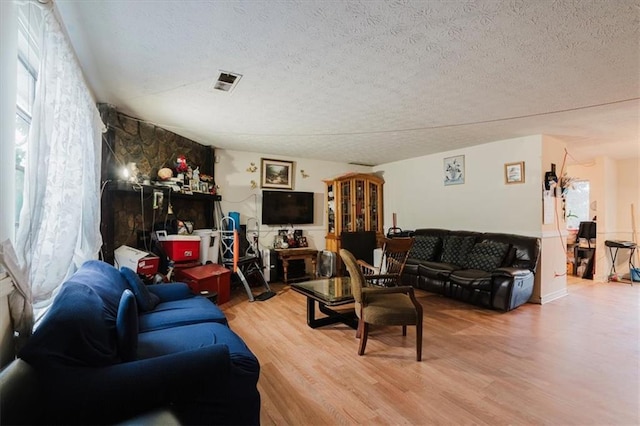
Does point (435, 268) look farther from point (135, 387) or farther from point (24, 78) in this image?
point (24, 78)

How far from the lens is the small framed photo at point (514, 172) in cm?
394

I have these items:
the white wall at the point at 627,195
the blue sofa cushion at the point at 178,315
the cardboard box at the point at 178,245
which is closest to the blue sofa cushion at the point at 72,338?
the blue sofa cushion at the point at 178,315

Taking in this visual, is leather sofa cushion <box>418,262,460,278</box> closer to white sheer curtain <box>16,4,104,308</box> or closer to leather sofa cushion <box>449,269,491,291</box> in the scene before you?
leather sofa cushion <box>449,269,491,291</box>

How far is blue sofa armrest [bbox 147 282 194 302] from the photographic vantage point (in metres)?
2.59

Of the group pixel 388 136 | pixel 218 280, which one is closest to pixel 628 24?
pixel 388 136

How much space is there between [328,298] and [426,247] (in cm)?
261

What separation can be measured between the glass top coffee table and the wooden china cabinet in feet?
6.75

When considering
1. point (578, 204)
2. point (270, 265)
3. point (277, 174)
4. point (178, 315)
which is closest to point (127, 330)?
point (178, 315)

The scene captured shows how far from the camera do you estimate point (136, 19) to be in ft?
5.16

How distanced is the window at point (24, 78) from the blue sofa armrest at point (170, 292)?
54.8 inches

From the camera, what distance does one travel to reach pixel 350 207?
17.8 feet

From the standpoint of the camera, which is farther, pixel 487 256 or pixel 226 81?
pixel 487 256

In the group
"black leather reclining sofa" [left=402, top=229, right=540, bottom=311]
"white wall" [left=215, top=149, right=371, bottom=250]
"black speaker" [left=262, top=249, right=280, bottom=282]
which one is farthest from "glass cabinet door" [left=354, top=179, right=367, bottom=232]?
"black speaker" [left=262, top=249, right=280, bottom=282]

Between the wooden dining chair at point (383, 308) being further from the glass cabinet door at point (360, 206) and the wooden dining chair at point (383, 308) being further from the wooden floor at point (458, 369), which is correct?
the glass cabinet door at point (360, 206)
